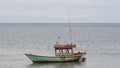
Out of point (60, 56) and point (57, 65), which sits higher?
point (60, 56)

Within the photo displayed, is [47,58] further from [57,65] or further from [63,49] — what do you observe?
[63,49]

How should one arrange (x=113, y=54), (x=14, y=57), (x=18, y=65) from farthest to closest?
(x=113, y=54), (x=14, y=57), (x=18, y=65)

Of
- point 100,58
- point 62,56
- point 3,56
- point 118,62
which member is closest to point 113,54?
point 100,58

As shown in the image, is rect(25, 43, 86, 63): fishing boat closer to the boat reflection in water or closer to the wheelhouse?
the wheelhouse

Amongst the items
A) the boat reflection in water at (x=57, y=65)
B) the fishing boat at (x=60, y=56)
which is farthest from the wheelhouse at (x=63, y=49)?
the boat reflection in water at (x=57, y=65)

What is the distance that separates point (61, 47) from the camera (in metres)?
45.6

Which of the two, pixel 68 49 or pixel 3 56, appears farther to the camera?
pixel 3 56

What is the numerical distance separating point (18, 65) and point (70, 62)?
22.1 feet

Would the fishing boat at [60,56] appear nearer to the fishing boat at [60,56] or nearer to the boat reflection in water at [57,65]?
the fishing boat at [60,56]

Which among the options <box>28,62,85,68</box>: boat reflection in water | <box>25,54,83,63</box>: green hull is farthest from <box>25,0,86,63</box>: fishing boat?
<box>28,62,85,68</box>: boat reflection in water

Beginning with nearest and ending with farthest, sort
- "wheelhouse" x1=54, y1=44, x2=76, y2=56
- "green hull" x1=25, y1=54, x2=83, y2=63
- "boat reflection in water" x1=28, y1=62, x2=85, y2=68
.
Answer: "boat reflection in water" x1=28, y1=62, x2=85, y2=68, "green hull" x1=25, y1=54, x2=83, y2=63, "wheelhouse" x1=54, y1=44, x2=76, y2=56

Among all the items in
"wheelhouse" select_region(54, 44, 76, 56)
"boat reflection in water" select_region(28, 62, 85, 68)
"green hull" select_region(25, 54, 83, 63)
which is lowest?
"boat reflection in water" select_region(28, 62, 85, 68)

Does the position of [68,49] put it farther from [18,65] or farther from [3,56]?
[3,56]

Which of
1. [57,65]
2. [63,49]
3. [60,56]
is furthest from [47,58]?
[63,49]
